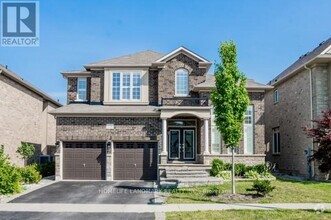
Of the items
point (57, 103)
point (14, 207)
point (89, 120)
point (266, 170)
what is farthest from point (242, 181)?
point (57, 103)

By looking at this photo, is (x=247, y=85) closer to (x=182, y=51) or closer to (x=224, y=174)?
(x=182, y=51)

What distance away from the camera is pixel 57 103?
111ft

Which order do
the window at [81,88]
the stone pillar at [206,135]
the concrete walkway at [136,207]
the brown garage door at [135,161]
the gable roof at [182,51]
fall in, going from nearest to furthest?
the concrete walkway at [136,207], the stone pillar at [206,135], the brown garage door at [135,161], the gable roof at [182,51], the window at [81,88]

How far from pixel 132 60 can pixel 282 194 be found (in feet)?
48.4

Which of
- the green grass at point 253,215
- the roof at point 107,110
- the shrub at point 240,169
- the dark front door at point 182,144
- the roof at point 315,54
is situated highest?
the roof at point 315,54

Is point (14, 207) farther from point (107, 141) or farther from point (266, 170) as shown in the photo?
point (266, 170)

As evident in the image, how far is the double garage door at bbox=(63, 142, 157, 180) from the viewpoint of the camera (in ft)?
Result: 76.3

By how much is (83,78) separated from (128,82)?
3.64 meters

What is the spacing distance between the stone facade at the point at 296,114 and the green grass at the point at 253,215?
10043 mm

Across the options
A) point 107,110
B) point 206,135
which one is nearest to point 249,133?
point 206,135

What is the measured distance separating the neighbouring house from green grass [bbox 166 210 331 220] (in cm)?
1471

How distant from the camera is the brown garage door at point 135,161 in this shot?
23.3 metres

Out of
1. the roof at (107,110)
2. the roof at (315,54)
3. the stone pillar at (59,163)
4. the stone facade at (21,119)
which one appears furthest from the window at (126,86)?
the roof at (315,54)

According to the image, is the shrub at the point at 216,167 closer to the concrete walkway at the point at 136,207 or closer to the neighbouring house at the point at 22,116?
the concrete walkway at the point at 136,207
